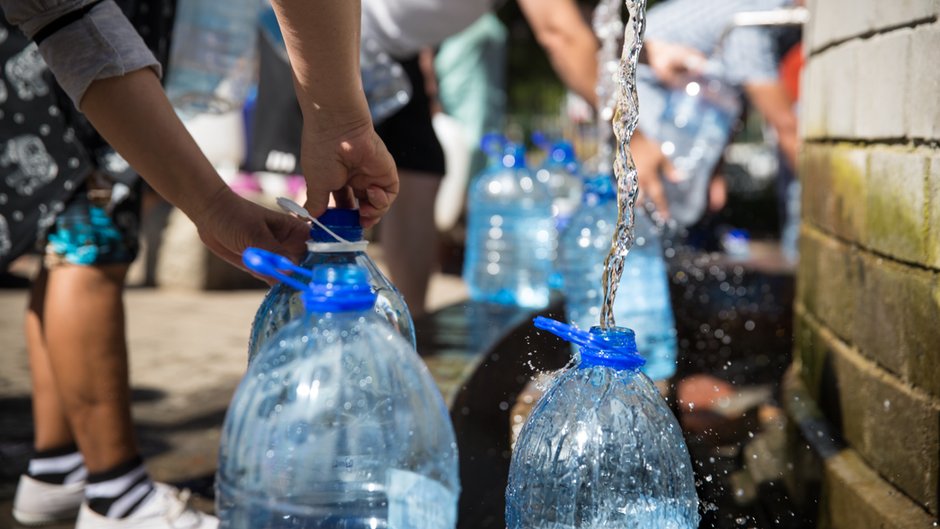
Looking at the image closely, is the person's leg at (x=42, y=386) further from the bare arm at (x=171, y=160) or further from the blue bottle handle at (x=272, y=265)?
the blue bottle handle at (x=272, y=265)

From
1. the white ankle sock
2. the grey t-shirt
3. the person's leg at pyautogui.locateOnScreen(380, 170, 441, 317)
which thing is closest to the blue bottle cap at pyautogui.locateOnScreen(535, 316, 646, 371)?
the grey t-shirt

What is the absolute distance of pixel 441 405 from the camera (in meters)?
1.51

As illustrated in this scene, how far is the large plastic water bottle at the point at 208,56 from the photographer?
10.4 feet

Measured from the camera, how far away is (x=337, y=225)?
1710 millimetres

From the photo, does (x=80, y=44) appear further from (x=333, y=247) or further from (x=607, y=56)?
(x=607, y=56)

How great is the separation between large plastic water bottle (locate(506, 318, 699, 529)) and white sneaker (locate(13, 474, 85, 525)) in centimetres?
187

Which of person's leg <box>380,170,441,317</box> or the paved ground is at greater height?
person's leg <box>380,170,441,317</box>

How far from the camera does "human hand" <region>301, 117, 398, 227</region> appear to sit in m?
1.75

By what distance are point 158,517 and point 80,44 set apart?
4.84 feet

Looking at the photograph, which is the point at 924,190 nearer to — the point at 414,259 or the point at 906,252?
the point at 906,252

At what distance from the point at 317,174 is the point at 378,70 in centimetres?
209

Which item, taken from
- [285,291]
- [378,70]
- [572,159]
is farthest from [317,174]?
[572,159]

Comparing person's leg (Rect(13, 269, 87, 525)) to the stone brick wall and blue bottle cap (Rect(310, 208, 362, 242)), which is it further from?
the stone brick wall

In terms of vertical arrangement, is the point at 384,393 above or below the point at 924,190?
below
